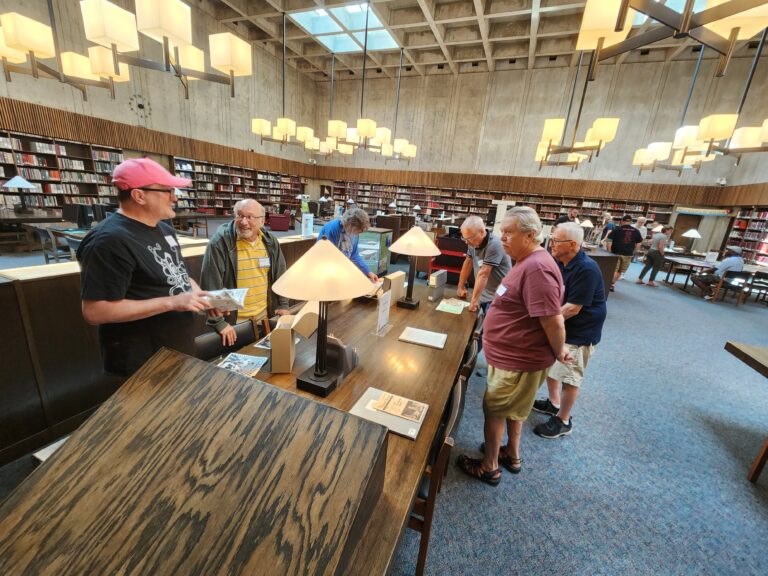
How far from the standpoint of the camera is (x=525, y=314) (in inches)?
65.5

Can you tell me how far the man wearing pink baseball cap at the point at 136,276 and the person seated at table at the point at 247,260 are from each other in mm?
521

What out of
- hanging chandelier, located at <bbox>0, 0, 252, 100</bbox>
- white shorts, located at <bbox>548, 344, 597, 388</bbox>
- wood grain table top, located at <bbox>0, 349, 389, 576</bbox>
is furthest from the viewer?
hanging chandelier, located at <bbox>0, 0, 252, 100</bbox>

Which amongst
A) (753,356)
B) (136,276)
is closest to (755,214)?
(753,356)

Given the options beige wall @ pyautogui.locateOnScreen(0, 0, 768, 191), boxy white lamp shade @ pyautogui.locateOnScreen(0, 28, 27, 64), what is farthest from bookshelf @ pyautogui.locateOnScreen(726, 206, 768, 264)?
boxy white lamp shade @ pyautogui.locateOnScreen(0, 28, 27, 64)

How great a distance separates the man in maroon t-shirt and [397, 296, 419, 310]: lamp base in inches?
31.5

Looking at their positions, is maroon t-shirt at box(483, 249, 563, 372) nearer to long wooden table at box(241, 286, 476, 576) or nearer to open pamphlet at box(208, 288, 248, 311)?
long wooden table at box(241, 286, 476, 576)

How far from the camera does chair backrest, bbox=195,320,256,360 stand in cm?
174

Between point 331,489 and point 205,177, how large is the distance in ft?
43.4

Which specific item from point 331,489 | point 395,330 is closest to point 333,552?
point 331,489

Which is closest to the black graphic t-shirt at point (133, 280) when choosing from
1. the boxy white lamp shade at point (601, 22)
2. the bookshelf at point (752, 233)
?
the boxy white lamp shade at point (601, 22)

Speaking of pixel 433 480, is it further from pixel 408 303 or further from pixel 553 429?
pixel 553 429

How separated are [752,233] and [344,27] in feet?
45.7

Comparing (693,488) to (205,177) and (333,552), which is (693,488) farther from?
(205,177)

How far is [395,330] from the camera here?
6.99 ft
